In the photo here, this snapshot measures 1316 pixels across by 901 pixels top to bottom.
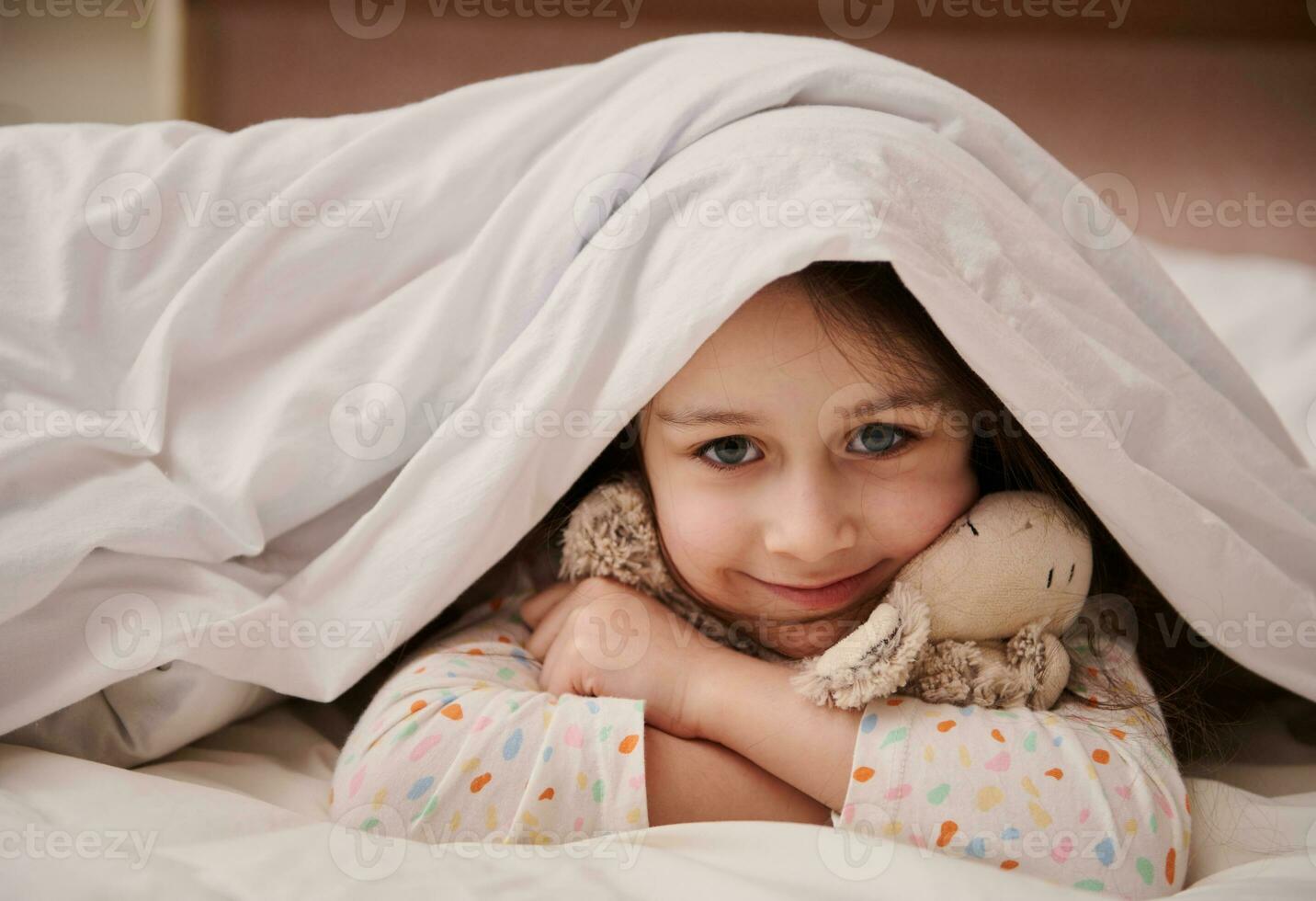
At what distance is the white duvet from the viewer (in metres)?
0.72

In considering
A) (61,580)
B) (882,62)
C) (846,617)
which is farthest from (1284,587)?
(61,580)

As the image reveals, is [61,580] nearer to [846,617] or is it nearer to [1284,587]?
[846,617]

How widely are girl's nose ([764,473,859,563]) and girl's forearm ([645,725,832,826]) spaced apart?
0.50 feet

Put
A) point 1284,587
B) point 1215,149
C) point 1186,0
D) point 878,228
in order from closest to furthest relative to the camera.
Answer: point 878,228
point 1284,587
point 1186,0
point 1215,149

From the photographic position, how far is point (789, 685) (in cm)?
73

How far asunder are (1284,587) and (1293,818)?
6.6 inches

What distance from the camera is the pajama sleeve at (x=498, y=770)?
673mm

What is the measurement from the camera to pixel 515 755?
69 centimetres

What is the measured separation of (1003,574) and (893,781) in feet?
0.56
